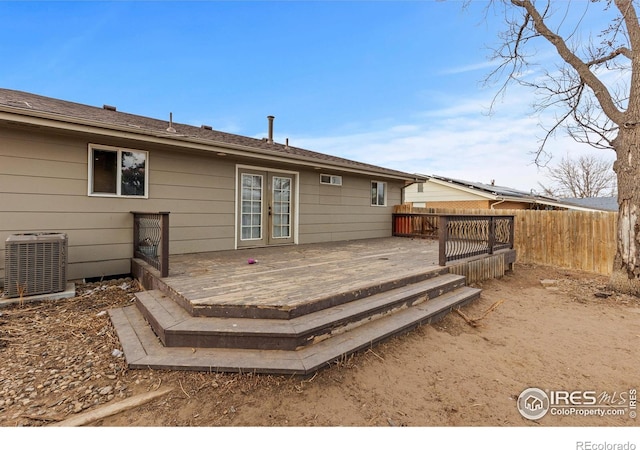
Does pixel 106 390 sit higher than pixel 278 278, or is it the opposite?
pixel 278 278

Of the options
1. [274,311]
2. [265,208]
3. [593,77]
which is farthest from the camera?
[265,208]

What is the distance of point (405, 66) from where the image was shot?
9.06 metres

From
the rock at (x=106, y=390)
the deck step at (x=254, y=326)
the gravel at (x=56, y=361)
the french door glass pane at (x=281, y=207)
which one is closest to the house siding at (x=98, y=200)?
the french door glass pane at (x=281, y=207)

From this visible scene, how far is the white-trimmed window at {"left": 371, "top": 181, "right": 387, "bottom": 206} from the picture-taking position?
9.91 m

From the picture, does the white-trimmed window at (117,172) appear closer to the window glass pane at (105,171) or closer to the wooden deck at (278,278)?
the window glass pane at (105,171)

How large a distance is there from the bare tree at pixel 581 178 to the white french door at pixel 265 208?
25.6 meters

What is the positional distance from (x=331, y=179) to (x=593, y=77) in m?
5.97

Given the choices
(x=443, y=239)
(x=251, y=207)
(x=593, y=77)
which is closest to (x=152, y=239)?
(x=251, y=207)

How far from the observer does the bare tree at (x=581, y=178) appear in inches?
957

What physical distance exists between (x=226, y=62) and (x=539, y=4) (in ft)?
25.5

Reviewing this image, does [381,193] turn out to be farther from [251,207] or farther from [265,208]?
[251,207]

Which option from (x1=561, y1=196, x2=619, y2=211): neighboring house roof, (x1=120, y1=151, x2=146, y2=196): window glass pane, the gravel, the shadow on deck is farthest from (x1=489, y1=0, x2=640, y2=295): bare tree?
(x1=561, y1=196, x2=619, y2=211): neighboring house roof

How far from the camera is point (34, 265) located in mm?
3705
